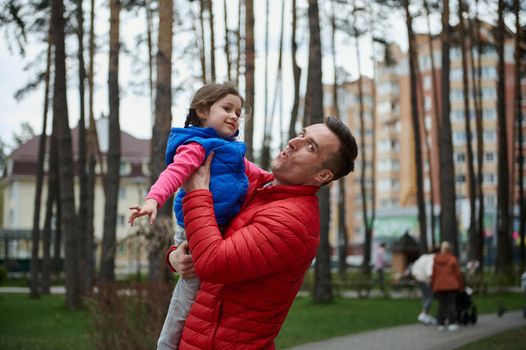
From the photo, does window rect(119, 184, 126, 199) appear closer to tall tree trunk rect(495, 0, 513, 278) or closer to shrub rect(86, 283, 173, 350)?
tall tree trunk rect(495, 0, 513, 278)

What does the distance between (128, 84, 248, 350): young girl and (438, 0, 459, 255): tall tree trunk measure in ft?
74.9

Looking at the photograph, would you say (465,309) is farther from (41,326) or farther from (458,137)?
(458,137)

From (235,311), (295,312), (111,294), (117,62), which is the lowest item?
(295,312)

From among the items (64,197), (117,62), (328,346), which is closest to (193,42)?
(117,62)

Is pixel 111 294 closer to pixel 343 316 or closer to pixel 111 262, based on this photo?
pixel 343 316

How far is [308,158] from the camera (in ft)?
10.2

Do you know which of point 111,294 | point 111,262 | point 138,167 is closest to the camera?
point 111,294

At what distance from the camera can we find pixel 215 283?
2.98m

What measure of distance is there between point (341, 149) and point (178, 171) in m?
0.66

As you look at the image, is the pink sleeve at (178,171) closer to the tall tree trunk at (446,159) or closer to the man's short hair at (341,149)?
the man's short hair at (341,149)

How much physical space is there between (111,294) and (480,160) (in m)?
28.4

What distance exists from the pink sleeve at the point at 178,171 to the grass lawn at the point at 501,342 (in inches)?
470

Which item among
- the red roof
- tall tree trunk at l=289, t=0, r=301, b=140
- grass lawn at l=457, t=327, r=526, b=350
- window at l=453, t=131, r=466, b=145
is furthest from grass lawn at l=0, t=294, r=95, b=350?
window at l=453, t=131, r=466, b=145

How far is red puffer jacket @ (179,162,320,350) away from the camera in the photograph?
289 centimetres
